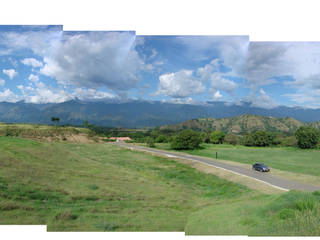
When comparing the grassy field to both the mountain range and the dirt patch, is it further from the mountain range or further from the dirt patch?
the mountain range

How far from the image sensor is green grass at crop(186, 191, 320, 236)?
9.55 ft

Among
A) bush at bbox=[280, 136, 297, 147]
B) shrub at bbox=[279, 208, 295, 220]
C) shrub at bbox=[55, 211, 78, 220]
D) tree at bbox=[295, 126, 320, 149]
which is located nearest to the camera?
shrub at bbox=[55, 211, 78, 220]

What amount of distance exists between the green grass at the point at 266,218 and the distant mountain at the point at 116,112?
8.54 ft

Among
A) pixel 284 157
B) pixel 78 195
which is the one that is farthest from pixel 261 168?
pixel 78 195

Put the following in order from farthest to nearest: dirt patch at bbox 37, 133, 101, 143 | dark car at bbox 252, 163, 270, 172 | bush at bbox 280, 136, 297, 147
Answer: bush at bbox 280, 136, 297, 147, dark car at bbox 252, 163, 270, 172, dirt patch at bbox 37, 133, 101, 143

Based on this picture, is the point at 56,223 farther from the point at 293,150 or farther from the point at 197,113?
the point at 293,150

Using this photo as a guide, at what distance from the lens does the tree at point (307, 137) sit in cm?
899

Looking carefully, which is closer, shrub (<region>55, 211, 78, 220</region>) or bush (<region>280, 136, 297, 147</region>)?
shrub (<region>55, 211, 78, 220</region>)

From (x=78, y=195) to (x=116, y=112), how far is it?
2415mm

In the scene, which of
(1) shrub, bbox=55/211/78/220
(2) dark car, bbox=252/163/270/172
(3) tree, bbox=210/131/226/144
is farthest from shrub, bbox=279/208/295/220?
(3) tree, bbox=210/131/226/144

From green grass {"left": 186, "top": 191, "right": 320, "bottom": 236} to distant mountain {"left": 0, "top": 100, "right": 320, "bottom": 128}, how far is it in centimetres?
260

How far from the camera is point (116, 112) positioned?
501cm

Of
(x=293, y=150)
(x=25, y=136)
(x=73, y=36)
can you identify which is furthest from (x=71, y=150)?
(x=293, y=150)

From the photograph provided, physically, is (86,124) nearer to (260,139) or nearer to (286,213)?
(286,213)
